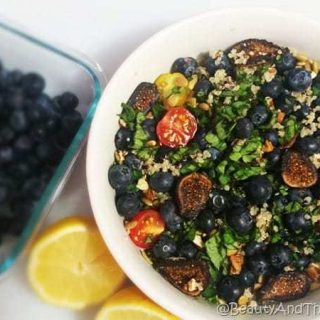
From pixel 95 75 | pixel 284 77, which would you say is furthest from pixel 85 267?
pixel 284 77

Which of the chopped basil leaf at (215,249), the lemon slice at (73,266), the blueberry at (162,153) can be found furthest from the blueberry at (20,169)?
the chopped basil leaf at (215,249)

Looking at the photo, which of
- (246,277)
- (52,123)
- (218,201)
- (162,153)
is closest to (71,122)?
(52,123)

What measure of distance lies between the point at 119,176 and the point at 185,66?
21cm

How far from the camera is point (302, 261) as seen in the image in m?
0.88

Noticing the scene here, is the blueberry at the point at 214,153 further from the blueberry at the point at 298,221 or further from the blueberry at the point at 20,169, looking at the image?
the blueberry at the point at 20,169

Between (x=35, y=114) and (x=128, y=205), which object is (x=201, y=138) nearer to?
(x=128, y=205)

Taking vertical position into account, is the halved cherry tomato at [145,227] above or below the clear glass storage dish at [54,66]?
below

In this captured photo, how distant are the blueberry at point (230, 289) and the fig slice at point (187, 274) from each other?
0.08 feet

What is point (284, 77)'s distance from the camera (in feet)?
2.98

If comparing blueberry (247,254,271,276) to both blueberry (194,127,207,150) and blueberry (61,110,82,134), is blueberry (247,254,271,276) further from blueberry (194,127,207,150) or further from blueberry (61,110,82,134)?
blueberry (61,110,82,134)

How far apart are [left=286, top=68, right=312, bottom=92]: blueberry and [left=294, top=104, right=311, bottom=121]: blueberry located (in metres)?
0.03

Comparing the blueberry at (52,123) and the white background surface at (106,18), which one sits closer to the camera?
the blueberry at (52,123)

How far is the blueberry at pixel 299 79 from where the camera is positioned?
0.88 m

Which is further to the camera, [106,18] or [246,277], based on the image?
[106,18]
